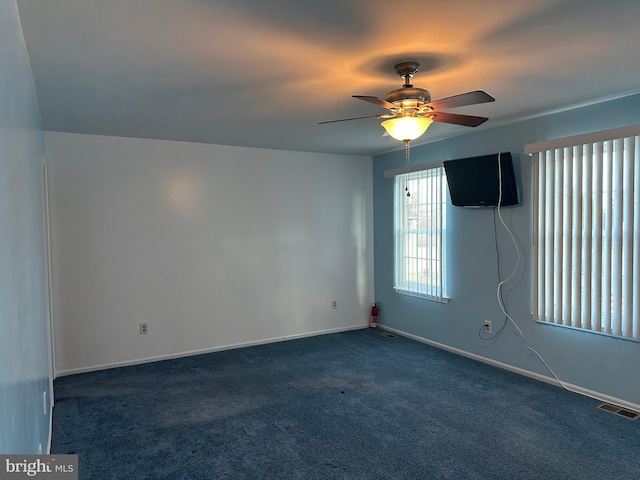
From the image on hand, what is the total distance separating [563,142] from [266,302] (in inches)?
139

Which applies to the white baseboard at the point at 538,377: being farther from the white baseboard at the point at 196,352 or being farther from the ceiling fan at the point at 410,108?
the ceiling fan at the point at 410,108

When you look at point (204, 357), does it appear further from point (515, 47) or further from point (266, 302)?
point (515, 47)

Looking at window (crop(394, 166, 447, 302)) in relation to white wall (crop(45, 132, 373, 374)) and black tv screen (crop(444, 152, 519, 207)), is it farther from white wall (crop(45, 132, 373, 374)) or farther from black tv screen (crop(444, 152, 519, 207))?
white wall (crop(45, 132, 373, 374))

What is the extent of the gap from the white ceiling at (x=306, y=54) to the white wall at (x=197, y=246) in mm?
882

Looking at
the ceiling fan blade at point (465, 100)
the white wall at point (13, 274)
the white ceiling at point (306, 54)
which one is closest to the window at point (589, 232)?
the white ceiling at point (306, 54)

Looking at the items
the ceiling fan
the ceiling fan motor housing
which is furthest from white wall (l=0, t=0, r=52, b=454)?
the ceiling fan motor housing

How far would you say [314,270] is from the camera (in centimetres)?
555

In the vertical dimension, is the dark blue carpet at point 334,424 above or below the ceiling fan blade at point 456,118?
below

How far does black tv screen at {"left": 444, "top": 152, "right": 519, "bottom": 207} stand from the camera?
3916mm

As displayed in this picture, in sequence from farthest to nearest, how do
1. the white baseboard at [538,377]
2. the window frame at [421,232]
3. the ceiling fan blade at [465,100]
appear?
the window frame at [421,232], the white baseboard at [538,377], the ceiling fan blade at [465,100]

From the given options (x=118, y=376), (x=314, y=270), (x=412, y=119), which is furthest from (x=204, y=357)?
(x=412, y=119)

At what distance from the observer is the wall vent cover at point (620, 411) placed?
309cm

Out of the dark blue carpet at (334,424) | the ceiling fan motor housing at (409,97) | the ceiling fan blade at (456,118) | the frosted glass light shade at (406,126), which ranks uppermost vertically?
the ceiling fan motor housing at (409,97)

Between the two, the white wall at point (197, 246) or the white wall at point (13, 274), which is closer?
the white wall at point (13, 274)
